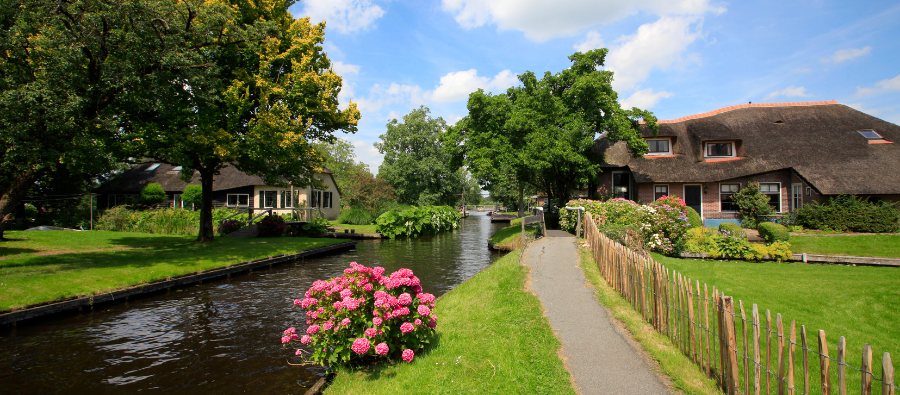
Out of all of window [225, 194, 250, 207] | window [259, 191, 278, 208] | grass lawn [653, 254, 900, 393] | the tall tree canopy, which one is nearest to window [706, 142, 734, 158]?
the tall tree canopy

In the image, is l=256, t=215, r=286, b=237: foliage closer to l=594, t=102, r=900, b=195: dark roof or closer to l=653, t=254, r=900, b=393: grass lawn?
l=594, t=102, r=900, b=195: dark roof

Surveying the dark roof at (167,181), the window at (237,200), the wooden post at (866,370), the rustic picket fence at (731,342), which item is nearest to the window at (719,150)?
the rustic picket fence at (731,342)

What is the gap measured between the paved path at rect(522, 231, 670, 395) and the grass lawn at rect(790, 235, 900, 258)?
1050cm

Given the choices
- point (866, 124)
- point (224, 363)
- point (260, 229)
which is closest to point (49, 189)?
point (260, 229)

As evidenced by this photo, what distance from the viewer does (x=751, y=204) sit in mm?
24125

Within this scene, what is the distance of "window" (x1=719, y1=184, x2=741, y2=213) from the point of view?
25527mm

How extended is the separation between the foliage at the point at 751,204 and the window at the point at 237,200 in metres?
36.2

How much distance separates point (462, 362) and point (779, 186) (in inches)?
1066

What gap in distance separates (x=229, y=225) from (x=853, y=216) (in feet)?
109

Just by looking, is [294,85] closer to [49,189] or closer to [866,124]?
[49,189]

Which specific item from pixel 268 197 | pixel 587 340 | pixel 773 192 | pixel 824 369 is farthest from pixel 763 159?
pixel 268 197

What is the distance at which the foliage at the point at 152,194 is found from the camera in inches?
1315

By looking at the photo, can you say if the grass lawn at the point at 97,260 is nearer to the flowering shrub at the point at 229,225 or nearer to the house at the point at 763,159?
the flowering shrub at the point at 229,225

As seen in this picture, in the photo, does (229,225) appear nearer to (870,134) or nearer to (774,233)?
(774,233)
